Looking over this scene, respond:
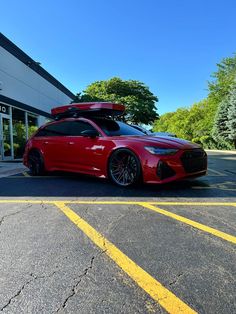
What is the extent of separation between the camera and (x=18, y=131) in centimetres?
1723

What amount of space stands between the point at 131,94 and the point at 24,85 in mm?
26639

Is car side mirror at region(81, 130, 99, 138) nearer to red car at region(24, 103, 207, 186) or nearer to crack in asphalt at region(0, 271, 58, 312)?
red car at region(24, 103, 207, 186)

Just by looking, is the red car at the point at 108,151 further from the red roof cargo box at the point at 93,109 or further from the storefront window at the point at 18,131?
the storefront window at the point at 18,131

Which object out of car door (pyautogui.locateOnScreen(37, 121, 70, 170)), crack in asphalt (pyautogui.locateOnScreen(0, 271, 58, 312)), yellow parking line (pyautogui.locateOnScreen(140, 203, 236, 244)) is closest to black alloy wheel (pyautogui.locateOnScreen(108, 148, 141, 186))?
yellow parking line (pyautogui.locateOnScreen(140, 203, 236, 244))

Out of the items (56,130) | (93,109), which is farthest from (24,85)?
(56,130)

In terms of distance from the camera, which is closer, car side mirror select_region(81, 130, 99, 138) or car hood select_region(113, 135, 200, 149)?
car hood select_region(113, 135, 200, 149)

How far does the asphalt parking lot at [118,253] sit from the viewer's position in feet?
7.41

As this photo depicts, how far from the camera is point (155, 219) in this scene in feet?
13.8

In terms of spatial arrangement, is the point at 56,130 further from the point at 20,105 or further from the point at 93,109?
the point at 20,105

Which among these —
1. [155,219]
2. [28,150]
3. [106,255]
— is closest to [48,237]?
[106,255]

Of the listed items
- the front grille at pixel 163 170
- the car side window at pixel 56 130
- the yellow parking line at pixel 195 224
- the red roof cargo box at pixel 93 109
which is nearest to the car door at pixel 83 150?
the car side window at pixel 56 130

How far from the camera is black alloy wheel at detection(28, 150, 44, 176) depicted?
8.45m

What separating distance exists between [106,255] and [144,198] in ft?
8.13

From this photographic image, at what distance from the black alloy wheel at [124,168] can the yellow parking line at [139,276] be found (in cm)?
237
